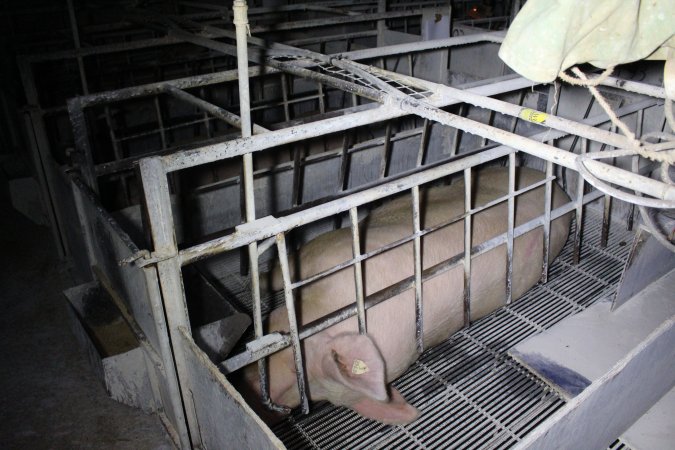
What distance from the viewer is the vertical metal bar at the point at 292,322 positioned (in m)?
2.33

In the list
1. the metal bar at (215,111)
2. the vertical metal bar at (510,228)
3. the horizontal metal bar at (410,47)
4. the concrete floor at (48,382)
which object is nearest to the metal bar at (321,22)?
the horizontal metal bar at (410,47)

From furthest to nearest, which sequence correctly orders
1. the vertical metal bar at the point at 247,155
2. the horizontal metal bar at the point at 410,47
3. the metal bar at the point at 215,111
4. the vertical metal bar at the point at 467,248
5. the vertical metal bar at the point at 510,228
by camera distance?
the horizontal metal bar at the point at 410,47 → the vertical metal bar at the point at 510,228 → the vertical metal bar at the point at 467,248 → the metal bar at the point at 215,111 → the vertical metal bar at the point at 247,155

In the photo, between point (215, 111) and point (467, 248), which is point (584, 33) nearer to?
point (467, 248)

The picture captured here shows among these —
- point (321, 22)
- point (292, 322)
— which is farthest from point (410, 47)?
point (292, 322)

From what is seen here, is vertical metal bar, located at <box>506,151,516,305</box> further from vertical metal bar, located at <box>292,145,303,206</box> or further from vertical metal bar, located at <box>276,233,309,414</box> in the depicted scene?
vertical metal bar, located at <box>292,145,303,206</box>

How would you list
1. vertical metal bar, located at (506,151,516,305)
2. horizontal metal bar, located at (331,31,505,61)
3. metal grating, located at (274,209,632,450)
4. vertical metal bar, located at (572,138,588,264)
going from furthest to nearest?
1. horizontal metal bar, located at (331,31,505,61)
2. vertical metal bar, located at (572,138,588,264)
3. vertical metal bar, located at (506,151,516,305)
4. metal grating, located at (274,209,632,450)

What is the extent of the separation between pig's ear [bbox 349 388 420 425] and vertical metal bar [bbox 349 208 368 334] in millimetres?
392

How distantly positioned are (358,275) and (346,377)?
607 mm

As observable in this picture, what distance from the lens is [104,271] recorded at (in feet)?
10.9

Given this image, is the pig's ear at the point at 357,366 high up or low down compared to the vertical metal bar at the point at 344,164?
down

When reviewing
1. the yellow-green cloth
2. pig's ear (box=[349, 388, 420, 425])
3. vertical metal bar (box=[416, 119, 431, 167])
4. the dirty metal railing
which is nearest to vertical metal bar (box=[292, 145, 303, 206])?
vertical metal bar (box=[416, 119, 431, 167])

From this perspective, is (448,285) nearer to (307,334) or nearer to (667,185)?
(307,334)

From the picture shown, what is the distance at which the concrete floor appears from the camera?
3.19m

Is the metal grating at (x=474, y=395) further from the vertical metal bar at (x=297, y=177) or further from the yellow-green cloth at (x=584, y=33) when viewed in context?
the yellow-green cloth at (x=584, y=33)
